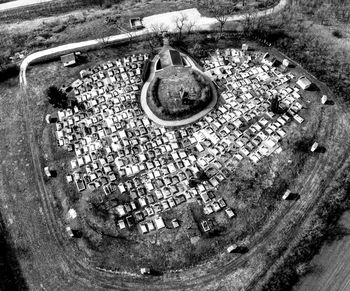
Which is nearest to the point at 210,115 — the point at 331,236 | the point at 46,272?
the point at 331,236

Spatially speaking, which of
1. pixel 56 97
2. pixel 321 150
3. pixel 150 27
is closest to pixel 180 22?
pixel 150 27

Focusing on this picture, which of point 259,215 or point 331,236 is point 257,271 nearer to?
point 259,215

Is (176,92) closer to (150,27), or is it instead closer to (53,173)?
(150,27)

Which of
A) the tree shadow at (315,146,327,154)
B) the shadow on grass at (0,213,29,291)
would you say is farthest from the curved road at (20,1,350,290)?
the shadow on grass at (0,213,29,291)

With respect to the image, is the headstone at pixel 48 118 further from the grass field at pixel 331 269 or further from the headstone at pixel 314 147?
the grass field at pixel 331 269

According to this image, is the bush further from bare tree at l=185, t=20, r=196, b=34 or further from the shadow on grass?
bare tree at l=185, t=20, r=196, b=34

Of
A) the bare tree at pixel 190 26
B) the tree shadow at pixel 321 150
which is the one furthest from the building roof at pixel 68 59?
the tree shadow at pixel 321 150
